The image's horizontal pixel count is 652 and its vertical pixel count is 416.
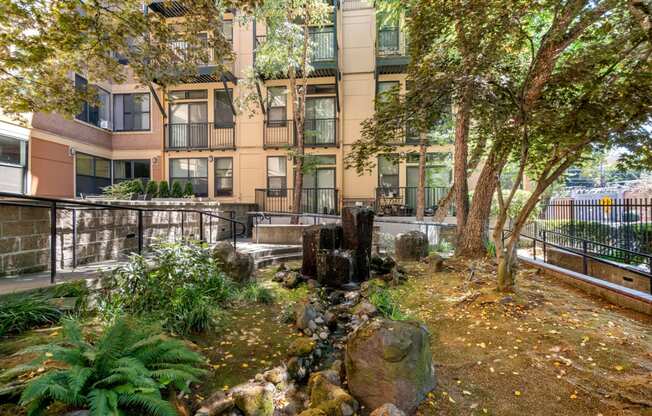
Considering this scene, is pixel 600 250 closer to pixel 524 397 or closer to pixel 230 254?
pixel 524 397

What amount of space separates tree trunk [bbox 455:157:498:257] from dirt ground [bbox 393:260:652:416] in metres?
2.13

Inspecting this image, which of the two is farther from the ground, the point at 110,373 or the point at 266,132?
the point at 266,132

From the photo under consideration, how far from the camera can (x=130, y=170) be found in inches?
588

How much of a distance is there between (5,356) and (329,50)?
46.0 feet

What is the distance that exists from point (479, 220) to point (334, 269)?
3.74 m

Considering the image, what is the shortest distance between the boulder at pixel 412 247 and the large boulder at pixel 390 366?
5476 mm

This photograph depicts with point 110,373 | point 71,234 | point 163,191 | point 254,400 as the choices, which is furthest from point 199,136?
point 254,400

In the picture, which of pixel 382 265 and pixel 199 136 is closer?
pixel 382 265

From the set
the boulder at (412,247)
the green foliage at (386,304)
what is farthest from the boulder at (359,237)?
the boulder at (412,247)

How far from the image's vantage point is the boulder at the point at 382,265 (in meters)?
7.00

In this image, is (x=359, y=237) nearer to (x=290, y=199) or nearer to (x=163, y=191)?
(x=290, y=199)


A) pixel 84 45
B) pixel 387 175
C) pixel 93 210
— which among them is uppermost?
pixel 84 45

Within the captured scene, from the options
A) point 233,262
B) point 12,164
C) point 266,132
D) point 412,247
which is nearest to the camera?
point 233,262

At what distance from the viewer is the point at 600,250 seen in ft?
28.7
